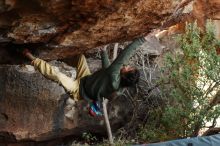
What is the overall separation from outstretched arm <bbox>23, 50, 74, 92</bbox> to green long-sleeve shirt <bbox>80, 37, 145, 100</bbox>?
0.19 m

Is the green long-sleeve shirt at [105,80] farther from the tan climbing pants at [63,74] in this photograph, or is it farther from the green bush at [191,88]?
the green bush at [191,88]

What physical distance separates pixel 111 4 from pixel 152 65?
4.92 m

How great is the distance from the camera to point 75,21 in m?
4.51

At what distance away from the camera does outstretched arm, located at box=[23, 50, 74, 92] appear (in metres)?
4.73

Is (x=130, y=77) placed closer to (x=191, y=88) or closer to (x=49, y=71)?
A: (x=49, y=71)

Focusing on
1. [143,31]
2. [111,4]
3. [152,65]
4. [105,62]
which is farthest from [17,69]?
[152,65]

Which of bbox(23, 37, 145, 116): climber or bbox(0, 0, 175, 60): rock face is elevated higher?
bbox(0, 0, 175, 60): rock face

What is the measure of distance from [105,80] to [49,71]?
2.43 ft

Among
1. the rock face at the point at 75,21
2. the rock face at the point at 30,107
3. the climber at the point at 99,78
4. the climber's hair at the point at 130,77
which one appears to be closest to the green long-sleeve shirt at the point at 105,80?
the climber at the point at 99,78

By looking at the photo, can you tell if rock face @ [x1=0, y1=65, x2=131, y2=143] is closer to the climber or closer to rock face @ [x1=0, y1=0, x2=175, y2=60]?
rock face @ [x1=0, y1=0, x2=175, y2=60]

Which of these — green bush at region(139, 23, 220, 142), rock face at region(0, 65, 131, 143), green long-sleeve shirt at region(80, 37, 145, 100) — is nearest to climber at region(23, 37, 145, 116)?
green long-sleeve shirt at region(80, 37, 145, 100)

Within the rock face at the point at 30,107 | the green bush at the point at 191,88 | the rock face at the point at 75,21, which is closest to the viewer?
the rock face at the point at 75,21

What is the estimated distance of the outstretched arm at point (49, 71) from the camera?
473 cm

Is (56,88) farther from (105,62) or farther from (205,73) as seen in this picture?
(205,73)
